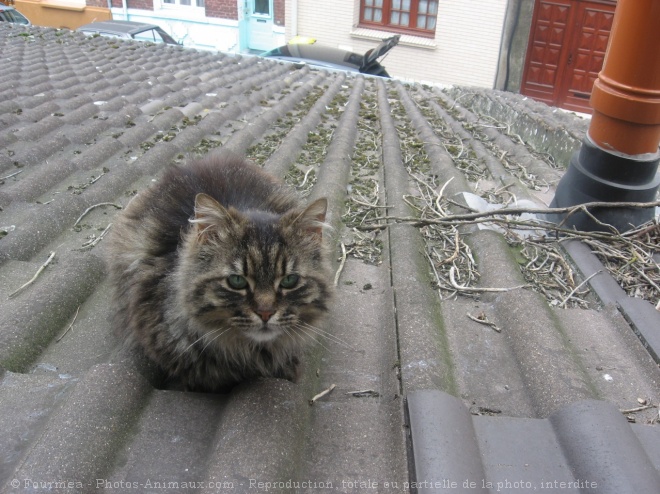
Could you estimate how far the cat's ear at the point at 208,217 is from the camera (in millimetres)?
1601

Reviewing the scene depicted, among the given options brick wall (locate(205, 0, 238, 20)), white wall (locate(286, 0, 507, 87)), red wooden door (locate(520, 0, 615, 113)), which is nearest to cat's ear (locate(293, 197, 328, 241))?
white wall (locate(286, 0, 507, 87))

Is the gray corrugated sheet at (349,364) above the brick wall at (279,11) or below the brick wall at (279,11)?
below

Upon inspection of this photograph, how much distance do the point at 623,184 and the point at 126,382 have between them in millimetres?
2379

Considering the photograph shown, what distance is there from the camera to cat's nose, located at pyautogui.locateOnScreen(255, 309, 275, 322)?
1570 millimetres

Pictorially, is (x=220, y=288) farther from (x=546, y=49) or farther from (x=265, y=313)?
(x=546, y=49)

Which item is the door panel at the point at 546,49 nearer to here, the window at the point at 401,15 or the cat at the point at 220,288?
the window at the point at 401,15

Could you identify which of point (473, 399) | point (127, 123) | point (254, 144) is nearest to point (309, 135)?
point (254, 144)

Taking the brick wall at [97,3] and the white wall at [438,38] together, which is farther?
the brick wall at [97,3]

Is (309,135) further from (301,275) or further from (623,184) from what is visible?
(301,275)

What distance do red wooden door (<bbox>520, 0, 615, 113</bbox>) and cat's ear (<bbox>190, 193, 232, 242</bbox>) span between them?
13638mm

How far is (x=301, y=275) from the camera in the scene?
5.50ft

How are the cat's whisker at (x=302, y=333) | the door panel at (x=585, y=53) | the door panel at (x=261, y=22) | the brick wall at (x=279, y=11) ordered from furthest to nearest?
the door panel at (x=261, y=22)
the brick wall at (x=279, y=11)
the door panel at (x=585, y=53)
the cat's whisker at (x=302, y=333)

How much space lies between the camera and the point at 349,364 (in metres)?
1.81

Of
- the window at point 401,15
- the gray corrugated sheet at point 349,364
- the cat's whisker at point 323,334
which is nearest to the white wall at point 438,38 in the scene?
the window at point 401,15
